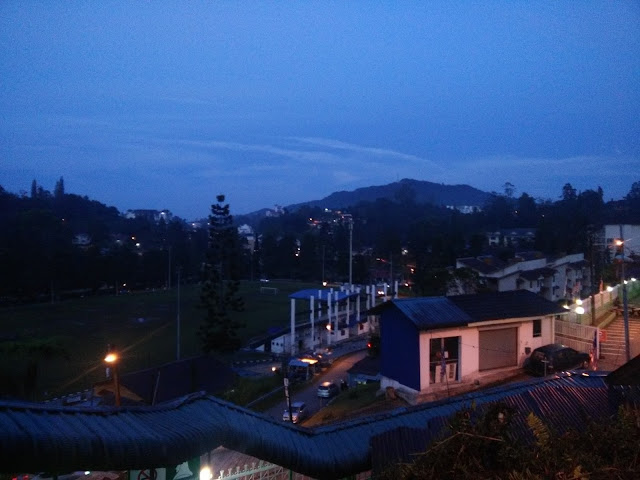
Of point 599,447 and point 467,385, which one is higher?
point 599,447

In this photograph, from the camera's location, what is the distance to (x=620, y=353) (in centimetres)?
1098

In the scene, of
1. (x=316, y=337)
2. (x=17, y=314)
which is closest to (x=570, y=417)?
(x=316, y=337)

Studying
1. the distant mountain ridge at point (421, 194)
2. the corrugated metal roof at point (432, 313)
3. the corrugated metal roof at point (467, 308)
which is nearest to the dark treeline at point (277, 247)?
the corrugated metal roof at point (467, 308)

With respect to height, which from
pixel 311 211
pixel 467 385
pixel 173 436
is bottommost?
pixel 467 385

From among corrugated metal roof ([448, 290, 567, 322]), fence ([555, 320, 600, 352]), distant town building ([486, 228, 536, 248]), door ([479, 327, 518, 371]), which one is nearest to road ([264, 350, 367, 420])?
door ([479, 327, 518, 371])

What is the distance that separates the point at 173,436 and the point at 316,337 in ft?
72.4

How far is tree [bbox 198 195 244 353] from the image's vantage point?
2219cm

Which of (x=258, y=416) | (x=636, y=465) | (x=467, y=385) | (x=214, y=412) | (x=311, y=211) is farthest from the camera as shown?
(x=311, y=211)

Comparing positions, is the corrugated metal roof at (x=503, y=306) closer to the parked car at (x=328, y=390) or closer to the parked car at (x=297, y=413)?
the parked car at (x=297, y=413)

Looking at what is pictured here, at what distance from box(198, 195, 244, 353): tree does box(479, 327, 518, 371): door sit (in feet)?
45.4

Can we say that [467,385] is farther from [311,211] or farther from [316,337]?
[311,211]

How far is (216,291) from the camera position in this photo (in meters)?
23.5

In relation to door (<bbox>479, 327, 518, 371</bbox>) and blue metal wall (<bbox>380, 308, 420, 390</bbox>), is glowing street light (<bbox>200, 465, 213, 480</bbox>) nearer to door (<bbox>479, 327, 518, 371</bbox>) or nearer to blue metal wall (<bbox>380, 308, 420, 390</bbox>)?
blue metal wall (<bbox>380, 308, 420, 390</bbox>)

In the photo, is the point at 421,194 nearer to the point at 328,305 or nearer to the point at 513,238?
the point at 513,238
